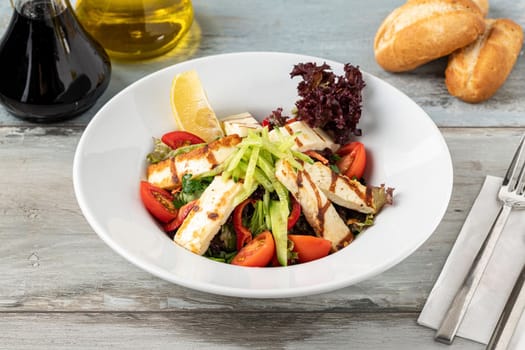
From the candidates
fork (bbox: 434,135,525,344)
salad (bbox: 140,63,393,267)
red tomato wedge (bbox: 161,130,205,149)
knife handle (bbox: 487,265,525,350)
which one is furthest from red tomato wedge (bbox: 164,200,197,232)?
knife handle (bbox: 487,265,525,350)

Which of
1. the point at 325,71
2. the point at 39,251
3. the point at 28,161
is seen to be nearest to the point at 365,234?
the point at 325,71

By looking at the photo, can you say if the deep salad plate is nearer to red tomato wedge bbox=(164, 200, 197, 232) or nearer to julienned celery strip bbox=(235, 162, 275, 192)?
red tomato wedge bbox=(164, 200, 197, 232)

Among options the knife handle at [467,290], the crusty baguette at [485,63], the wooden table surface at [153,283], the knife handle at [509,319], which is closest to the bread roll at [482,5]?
the crusty baguette at [485,63]

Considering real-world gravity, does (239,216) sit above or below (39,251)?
above

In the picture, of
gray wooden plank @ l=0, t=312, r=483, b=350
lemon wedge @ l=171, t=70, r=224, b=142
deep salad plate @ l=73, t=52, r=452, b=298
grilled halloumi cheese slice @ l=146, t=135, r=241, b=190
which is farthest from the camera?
lemon wedge @ l=171, t=70, r=224, b=142

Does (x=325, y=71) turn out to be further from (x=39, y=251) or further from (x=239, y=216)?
(x=39, y=251)
